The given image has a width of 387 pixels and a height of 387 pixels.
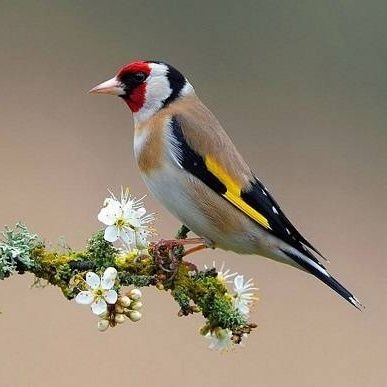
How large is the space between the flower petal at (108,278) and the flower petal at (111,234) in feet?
0.29

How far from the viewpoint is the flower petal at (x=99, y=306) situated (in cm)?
196

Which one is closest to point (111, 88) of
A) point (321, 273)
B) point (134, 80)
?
point (134, 80)

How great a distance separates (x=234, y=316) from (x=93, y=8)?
5522 millimetres

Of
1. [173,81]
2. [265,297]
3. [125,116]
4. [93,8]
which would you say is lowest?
[173,81]

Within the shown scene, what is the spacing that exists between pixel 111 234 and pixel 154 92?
3.36 ft

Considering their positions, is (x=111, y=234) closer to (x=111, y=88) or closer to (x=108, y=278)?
(x=108, y=278)

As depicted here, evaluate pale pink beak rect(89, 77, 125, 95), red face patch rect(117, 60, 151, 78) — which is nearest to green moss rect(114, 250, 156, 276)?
pale pink beak rect(89, 77, 125, 95)

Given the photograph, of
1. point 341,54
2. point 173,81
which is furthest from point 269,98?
point 173,81

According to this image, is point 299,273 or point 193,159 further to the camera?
point 299,273

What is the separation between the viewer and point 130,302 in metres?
2.02

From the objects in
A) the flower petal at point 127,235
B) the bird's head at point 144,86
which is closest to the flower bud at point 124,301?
the flower petal at point 127,235

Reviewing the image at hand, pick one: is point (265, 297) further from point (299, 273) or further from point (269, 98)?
point (269, 98)

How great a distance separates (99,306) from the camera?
1.97 m

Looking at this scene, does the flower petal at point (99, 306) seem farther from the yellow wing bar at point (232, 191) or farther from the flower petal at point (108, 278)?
the yellow wing bar at point (232, 191)
